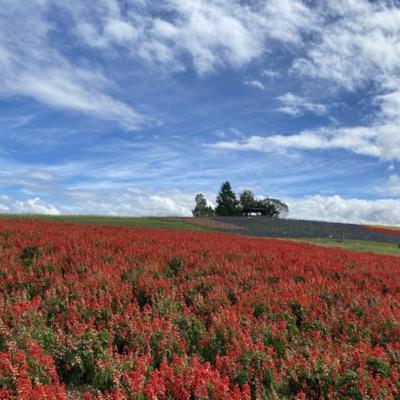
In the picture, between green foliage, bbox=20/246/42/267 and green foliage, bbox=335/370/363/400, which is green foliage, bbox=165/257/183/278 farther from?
green foliage, bbox=335/370/363/400

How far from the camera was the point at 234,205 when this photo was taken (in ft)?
249

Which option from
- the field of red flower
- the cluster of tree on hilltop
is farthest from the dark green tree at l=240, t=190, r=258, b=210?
the field of red flower

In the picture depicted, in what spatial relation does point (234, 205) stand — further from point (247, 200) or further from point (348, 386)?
point (348, 386)

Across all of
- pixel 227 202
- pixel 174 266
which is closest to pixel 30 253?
pixel 174 266

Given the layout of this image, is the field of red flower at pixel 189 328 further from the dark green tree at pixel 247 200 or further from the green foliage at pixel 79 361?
the dark green tree at pixel 247 200

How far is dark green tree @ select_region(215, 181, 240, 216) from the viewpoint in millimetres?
74375

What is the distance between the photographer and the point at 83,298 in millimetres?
7453

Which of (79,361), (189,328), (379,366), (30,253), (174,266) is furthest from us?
(30,253)

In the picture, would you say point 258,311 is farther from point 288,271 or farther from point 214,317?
point 288,271

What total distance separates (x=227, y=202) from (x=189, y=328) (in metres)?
69.0

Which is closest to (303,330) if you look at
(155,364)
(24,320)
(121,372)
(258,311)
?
(258,311)

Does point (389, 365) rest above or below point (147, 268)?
below

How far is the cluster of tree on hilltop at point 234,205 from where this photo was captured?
74188 millimetres

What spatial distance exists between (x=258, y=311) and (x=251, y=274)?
229 centimetres
